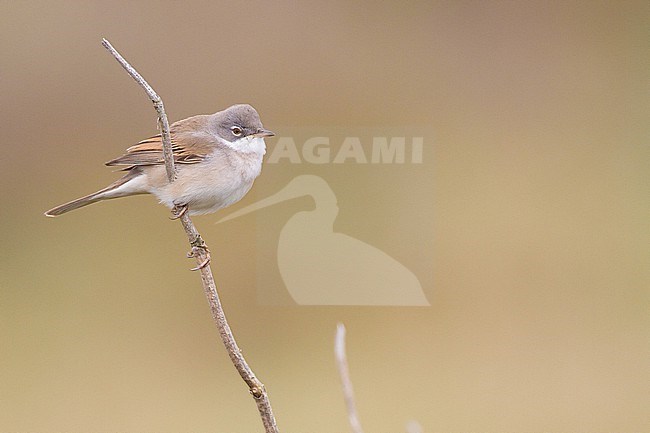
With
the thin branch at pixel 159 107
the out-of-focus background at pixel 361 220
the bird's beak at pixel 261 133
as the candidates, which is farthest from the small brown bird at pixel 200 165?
the out-of-focus background at pixel 361 220

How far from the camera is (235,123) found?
92.8 inches

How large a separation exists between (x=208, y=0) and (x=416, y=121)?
5.21 ft

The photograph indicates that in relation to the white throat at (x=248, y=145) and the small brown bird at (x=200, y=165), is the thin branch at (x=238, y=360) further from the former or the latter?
the white throat at (x=248, y=145)

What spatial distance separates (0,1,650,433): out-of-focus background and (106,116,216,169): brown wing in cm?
242

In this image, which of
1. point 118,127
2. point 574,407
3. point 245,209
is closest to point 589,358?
point 574,407

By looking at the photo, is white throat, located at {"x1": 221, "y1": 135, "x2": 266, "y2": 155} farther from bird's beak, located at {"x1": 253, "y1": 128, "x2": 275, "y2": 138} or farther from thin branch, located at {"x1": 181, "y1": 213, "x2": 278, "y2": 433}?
thin branch, located at {"x1": 181, "y1": 213, "x2": 278, "y2": 433}

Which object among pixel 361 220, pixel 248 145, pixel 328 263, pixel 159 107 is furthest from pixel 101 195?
pixel 361 220

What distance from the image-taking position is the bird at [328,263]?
4957 mm

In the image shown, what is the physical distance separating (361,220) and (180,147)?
3.26 meters

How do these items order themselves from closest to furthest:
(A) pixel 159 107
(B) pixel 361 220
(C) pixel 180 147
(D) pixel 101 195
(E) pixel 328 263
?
(A) pixel 159 107, (D) pixel 101 195, (C) pixel 180 147, (E) pixel 328 263, (B) pixel 361 220

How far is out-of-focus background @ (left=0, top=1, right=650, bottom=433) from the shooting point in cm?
503

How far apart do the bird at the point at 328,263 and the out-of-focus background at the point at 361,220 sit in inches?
3.8

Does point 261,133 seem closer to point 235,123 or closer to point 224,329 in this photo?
point 235,123

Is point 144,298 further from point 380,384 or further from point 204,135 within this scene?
point 204,135
